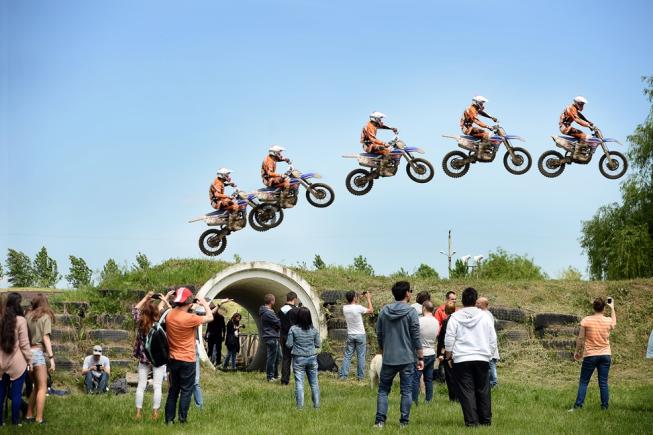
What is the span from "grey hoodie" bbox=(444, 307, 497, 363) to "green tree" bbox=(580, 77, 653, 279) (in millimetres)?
29856

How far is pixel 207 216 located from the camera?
2630 cm

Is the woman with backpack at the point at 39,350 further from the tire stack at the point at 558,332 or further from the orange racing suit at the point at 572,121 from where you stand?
the orange racing suit at the point at 572,121

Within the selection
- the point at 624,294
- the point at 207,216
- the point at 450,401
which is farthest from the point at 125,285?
the point at 624,294

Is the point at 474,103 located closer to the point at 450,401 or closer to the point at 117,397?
the point at 450,401

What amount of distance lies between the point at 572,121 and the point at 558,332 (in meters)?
6.08

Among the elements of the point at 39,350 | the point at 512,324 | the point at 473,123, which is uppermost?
the point at 473,123

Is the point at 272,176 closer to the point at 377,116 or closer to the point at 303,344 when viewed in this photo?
the point at 377,116

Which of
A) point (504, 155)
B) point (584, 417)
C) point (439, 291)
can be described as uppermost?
point (504, 155)

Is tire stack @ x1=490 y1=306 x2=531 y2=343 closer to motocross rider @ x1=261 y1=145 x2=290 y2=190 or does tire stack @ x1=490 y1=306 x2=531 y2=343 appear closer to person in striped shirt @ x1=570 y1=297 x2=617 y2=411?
motocross rider @ x1=261 y1=145 x2=290 y2=190

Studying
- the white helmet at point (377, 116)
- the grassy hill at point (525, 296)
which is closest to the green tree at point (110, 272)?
the grassy hill at point (525, 296)

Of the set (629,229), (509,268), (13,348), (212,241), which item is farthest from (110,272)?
(509,268)

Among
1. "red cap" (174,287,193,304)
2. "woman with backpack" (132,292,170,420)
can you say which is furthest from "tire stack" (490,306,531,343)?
"red cap" (174,287,193,304)

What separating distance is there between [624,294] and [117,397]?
17117 millimetres

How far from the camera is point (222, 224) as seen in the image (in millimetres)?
26438
